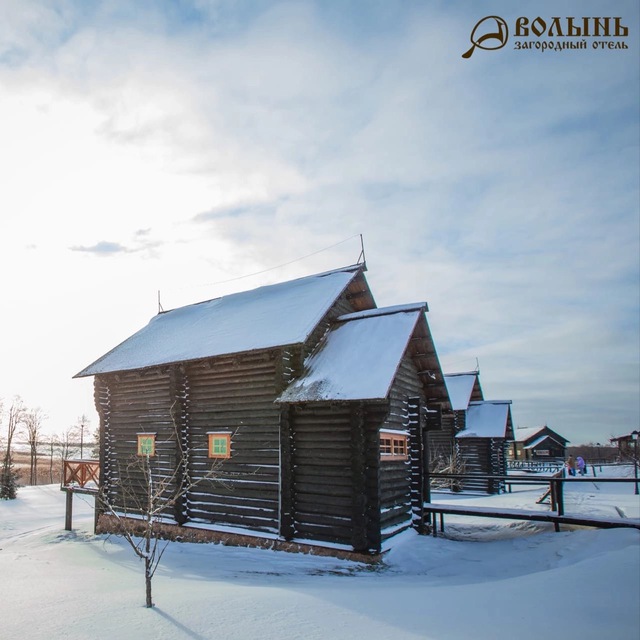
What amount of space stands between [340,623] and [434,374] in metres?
10.5

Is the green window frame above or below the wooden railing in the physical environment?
above

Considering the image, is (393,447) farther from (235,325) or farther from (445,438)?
(445,438)

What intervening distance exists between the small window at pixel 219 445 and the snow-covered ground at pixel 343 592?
7.95ft

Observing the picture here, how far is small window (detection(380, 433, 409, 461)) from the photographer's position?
13.4m

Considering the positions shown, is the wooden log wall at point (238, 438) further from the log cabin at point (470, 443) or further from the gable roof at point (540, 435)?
the gable roof at point (540, 435)

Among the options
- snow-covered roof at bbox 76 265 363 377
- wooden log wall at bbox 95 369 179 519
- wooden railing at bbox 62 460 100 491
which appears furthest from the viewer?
wooden railing at bbox 62 460 100 491

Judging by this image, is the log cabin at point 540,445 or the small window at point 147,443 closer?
the small window at point 147,443

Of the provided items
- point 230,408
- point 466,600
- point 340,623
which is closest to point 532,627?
point 466,600

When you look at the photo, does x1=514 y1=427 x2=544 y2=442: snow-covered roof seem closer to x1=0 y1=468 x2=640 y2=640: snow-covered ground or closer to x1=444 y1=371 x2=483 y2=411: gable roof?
x1=444 y1=371 x2=483 y2=411: gable roof

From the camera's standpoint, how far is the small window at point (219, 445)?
14539 mm

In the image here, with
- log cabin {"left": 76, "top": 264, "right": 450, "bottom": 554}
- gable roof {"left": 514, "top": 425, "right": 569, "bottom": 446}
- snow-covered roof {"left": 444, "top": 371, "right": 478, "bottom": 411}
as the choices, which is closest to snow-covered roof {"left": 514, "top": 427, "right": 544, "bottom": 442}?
gable roof {"left": 514, "top": 425, "right": 569, "bottom": 446}

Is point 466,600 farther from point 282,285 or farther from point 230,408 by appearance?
point 282,285

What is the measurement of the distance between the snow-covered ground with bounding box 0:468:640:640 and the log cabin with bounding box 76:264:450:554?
3.34 feet

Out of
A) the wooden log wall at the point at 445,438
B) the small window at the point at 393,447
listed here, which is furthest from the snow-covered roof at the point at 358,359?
the wooden log wall at the point at 445,438
